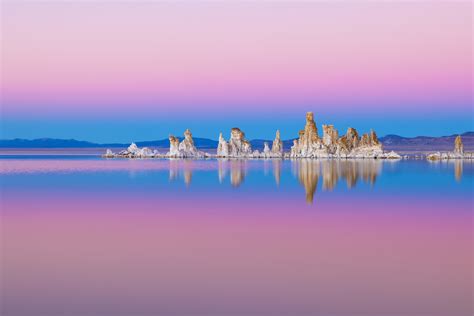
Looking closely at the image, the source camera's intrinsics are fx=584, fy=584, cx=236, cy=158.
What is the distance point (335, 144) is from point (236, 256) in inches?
2939

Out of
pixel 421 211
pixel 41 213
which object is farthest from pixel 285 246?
pixel 41 213

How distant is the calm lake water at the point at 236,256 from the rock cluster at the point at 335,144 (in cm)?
6073

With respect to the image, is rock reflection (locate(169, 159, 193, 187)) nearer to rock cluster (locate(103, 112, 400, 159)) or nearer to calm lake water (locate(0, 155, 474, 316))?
calm lake water (locate(0, 155, 474, 316))

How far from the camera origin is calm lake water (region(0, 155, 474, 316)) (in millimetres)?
8805

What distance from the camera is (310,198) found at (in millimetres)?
23609

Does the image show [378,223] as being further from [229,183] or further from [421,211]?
[229,183]

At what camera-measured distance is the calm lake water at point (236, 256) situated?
28.9ft

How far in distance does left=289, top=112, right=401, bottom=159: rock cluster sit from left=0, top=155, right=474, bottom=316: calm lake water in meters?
60.7

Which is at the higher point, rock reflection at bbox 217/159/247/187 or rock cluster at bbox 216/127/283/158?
rock cluster at bbox 216/127/283/158

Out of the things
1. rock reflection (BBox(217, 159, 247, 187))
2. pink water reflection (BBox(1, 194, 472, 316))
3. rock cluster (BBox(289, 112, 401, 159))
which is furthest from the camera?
rock cluster (BBox(289, 112, 401, 159))

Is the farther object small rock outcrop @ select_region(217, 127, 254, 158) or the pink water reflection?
small rock outcrop @ select_region(217, 127, 254, 158)

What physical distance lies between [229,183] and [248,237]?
18.1 metres

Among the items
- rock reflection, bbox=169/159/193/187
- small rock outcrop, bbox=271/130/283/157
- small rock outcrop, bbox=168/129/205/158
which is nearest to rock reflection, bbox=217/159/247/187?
rock reflection, bbox=169/159/193/187

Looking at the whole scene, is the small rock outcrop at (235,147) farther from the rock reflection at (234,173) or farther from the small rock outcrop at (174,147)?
the rock reflection at (234,173)
